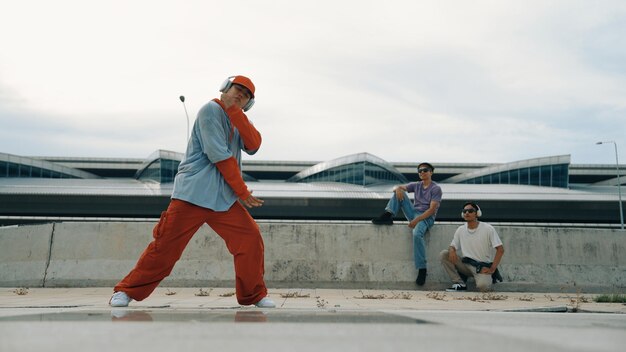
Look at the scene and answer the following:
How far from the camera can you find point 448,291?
6.07 meters

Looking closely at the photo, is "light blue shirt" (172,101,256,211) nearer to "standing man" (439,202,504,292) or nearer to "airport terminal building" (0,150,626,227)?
"standing man" (439,202,504,292)

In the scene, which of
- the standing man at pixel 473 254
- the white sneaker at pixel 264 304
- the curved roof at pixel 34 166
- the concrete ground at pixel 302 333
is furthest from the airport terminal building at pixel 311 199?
the concrete ground at pixel 302 333

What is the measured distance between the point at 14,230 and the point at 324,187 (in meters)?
33.6

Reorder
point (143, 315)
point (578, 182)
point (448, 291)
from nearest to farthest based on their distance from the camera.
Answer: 1. point (143, 315)
2. point (448, 291)
3. point (578, 182)

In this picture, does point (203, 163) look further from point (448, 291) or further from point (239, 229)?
point (448, 291)

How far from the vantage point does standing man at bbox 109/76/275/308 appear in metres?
3.77

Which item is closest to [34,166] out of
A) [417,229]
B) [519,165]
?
[519,165]

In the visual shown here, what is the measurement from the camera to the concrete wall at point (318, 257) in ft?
21.0

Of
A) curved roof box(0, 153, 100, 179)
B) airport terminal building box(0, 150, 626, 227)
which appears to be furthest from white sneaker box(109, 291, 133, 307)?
curved roof box(0, 153, 100, 179)

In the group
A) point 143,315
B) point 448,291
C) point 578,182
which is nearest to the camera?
point 143,315

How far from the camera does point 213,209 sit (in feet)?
12.4

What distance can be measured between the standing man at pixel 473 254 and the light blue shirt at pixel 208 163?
3351 millimetres

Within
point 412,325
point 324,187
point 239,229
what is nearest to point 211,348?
point 412,325

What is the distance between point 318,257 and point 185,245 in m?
2.97
